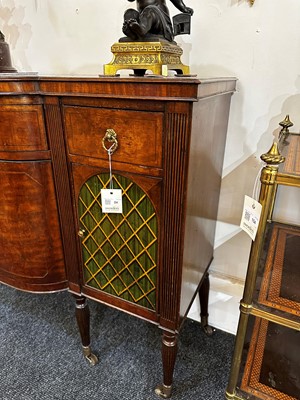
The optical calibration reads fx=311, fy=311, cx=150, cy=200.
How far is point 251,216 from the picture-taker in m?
0.68

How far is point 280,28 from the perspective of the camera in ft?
3.22

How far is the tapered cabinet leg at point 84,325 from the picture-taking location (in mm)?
1163

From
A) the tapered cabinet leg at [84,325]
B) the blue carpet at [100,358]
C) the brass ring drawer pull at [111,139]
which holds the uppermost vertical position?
the brass ring drawer pull at [111,139]

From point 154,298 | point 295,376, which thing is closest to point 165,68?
point 154,298

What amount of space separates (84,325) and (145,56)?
97 cm

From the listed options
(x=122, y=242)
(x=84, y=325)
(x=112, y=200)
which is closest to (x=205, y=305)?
(x=84, y=325)

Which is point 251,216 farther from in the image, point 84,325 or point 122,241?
point 84,325

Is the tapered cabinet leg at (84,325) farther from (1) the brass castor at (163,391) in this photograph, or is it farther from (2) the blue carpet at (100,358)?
(1) the brass castor at (163,391)

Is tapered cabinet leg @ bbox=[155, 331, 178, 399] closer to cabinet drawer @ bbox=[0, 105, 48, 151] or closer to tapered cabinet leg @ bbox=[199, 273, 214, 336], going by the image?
tapered cabinet leg @ bbox=[199, 273, 214, 336]

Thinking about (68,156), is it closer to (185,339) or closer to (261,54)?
(261,54)

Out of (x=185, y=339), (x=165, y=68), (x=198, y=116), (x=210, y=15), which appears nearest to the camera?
(x=198, y=116)

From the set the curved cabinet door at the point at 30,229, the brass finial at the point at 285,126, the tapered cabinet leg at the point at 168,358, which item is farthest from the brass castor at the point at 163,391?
the brass finial at the point at 285,126

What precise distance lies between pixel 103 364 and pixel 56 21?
1458 millimetres

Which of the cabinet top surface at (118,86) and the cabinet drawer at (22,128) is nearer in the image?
the cabinet top surface at (118,86)
